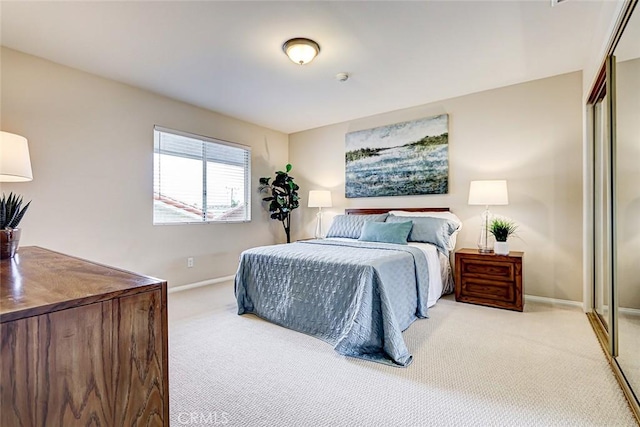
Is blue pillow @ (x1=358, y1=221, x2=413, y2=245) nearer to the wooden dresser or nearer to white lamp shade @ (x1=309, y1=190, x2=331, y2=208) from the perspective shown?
white lamp shade @ (x1=309, y1=190, x2=331, y2=208)

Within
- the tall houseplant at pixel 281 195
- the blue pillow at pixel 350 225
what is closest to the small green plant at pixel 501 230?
the blue pillow at pixel 350 225

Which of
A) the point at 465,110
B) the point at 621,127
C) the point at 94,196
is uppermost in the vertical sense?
the point at 465,110

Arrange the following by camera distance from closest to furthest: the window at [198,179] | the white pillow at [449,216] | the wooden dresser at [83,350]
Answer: the wooden dresser at [83,350], the white pillow at [449,216], the window at [198,179]

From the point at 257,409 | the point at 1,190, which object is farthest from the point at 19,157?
the point at 257,409

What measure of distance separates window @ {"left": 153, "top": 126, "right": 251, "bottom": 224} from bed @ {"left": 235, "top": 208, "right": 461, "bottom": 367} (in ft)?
5.30

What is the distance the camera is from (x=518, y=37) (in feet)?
8.48

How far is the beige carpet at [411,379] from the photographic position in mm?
1567

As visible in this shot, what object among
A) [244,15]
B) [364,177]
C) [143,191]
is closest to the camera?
[244,15]

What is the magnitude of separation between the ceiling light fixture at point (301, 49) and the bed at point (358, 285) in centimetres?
174

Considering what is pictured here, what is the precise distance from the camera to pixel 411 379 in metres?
1.90

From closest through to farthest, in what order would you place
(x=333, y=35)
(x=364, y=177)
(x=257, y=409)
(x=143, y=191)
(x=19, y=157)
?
(x=257, y=409) < (x=19, y=157) < (x=333, y=35) < (x=143, y=191) < (x=364, y=177)

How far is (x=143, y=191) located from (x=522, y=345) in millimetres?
4083

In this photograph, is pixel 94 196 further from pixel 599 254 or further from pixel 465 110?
pixel 599 254

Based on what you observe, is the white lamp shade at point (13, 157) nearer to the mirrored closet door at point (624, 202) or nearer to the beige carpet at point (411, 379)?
the beige carpet at point (411, 379)
